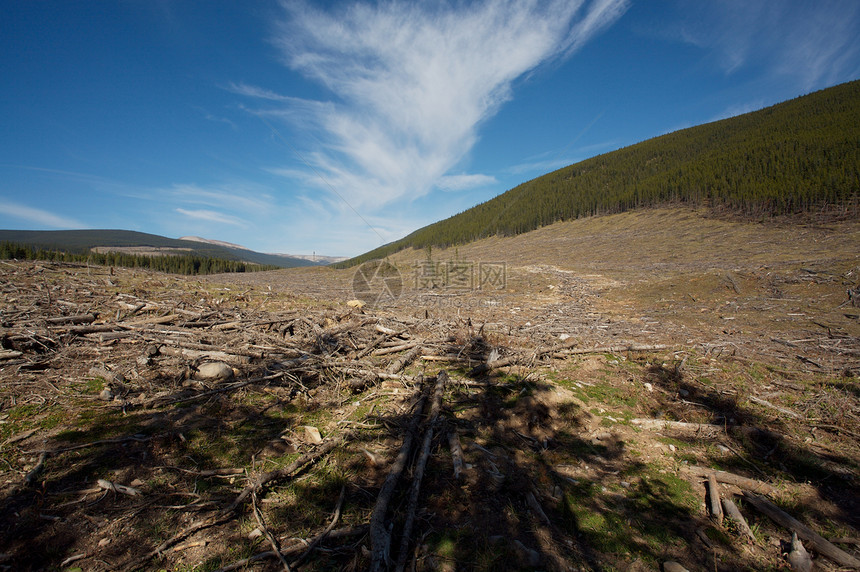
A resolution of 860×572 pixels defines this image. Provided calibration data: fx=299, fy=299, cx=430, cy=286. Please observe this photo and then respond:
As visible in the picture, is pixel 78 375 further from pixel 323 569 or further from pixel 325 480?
pixel 323 569

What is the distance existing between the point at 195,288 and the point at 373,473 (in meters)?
13.9

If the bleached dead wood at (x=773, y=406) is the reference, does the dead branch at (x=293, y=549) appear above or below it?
below

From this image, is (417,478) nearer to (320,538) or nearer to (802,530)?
(320,538)

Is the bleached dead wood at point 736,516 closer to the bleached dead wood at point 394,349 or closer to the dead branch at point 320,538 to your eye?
the dead branch at point 320,538

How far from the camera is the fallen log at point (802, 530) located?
2.65m

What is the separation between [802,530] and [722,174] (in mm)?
68956

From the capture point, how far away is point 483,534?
2.89 meters

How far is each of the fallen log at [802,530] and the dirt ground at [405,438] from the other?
0.13 feet

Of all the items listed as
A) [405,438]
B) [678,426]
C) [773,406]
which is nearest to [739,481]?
[678,426]

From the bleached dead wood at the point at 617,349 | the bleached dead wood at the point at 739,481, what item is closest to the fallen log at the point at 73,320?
the bleached dead wood at the point at 617,349

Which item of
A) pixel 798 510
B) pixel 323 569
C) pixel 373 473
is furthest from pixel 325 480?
pixel 798 510
